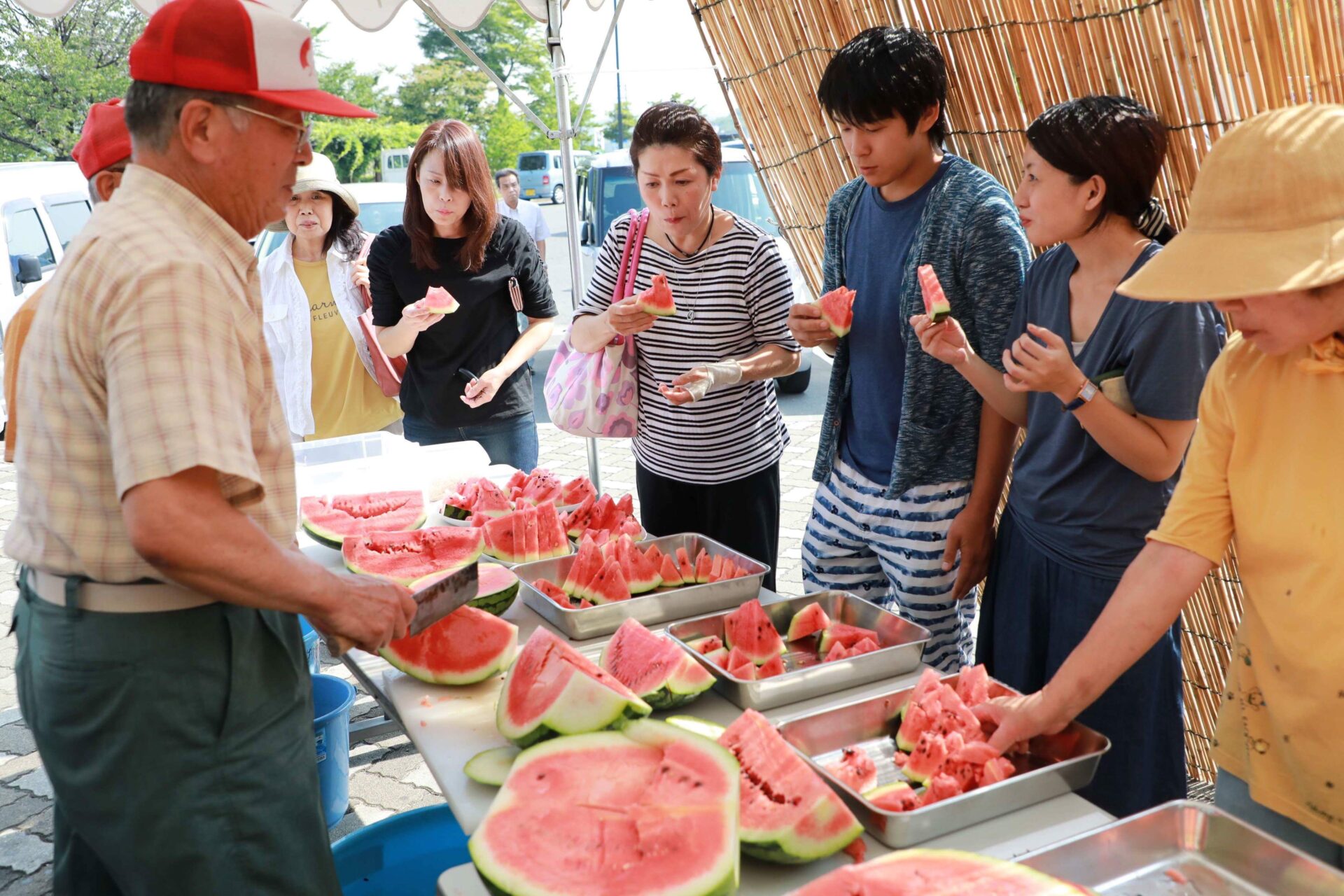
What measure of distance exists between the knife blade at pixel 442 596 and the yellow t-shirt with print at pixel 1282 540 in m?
1.34

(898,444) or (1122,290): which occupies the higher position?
(1122,290)

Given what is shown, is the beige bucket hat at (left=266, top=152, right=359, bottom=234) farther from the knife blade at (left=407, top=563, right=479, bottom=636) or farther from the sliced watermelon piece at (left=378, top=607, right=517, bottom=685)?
the knife blade at (left=407, top=563, right=479, bottom=636)

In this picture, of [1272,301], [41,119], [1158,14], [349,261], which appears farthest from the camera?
[41,119]

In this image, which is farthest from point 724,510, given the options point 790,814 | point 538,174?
point 538,174

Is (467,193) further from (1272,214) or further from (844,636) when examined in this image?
(1272,214)

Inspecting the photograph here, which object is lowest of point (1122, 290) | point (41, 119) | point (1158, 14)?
point (1122, 290)

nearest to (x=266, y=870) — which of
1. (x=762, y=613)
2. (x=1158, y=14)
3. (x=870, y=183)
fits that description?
(x=762, y=613)

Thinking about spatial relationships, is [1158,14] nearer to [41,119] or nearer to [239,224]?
[239,224]

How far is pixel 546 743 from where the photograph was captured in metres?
1.83

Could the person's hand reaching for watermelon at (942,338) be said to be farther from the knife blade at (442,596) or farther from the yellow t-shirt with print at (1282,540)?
the knife blade at (442,596)

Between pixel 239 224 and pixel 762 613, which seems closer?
pixel 239 224

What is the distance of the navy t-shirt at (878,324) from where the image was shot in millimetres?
2982

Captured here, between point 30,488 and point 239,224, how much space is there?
1.87 ft

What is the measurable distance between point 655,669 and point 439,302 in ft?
7.47
